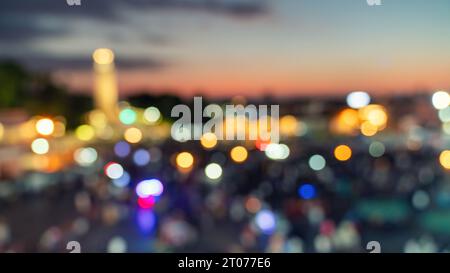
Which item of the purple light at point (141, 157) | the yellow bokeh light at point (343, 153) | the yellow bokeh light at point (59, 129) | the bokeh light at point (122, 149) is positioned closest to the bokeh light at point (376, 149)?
the yellow bokeh light at point (343, 153)

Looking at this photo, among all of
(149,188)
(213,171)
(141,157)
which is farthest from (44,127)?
(213,171)

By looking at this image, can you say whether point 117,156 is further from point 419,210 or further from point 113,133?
point 419,210

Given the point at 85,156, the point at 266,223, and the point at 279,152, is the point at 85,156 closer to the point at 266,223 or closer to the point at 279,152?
the point at 266,223

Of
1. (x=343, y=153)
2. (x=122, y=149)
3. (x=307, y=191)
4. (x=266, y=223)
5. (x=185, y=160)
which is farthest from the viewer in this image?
(x=343, y=153)

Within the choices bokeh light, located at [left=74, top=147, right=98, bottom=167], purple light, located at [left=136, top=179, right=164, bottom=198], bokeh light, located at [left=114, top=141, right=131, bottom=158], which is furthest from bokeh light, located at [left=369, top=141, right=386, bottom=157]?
purple light, located at [left=136, top=179, right=164, bottom=198]

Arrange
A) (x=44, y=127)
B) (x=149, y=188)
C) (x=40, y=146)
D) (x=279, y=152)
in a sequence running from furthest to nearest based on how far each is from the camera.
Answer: (x=279, y=152) < (x=44, y=127) < (x=149, y=188) < (x=40, y=146)
